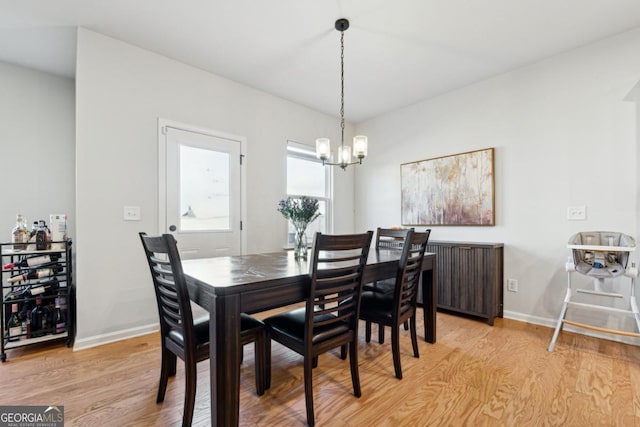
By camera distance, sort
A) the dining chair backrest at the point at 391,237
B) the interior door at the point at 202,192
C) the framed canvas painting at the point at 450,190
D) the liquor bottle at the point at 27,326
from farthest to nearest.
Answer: the framed canvas painting at the point at 450,190 < the interior door at the point at 202,192 < the dining chair backrest at the point at 391,237 < the liquor bottle at the point at 27,326

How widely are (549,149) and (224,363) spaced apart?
344 cm

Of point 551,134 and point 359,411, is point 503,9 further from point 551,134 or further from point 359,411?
point 359,411

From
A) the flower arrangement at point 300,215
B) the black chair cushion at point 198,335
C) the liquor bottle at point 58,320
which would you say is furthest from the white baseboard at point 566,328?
the liquor bottle at point 58,320

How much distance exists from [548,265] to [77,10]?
472 centimetres

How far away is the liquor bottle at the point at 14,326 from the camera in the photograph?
7.43 feet

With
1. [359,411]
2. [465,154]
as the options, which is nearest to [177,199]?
[359,411]

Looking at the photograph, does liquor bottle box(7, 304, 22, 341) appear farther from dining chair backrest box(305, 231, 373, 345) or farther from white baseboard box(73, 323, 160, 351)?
dining chair backrest box(305, 231, 373, 345)

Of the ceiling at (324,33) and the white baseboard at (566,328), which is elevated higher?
the ceiling at (324,33)

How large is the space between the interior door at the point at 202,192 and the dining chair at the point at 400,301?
185 centimetres

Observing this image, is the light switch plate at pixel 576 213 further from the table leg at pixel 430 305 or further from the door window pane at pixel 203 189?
the door window pane at pixel 203 189

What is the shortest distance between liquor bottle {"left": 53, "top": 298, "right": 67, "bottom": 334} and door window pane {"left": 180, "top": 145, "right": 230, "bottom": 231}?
1.15 m

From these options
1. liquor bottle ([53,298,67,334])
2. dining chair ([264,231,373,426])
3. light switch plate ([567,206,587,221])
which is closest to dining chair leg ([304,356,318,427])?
dining chair ([264,231,373,426])

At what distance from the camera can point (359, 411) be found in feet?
5.22

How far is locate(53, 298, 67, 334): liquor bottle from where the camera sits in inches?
95.0
